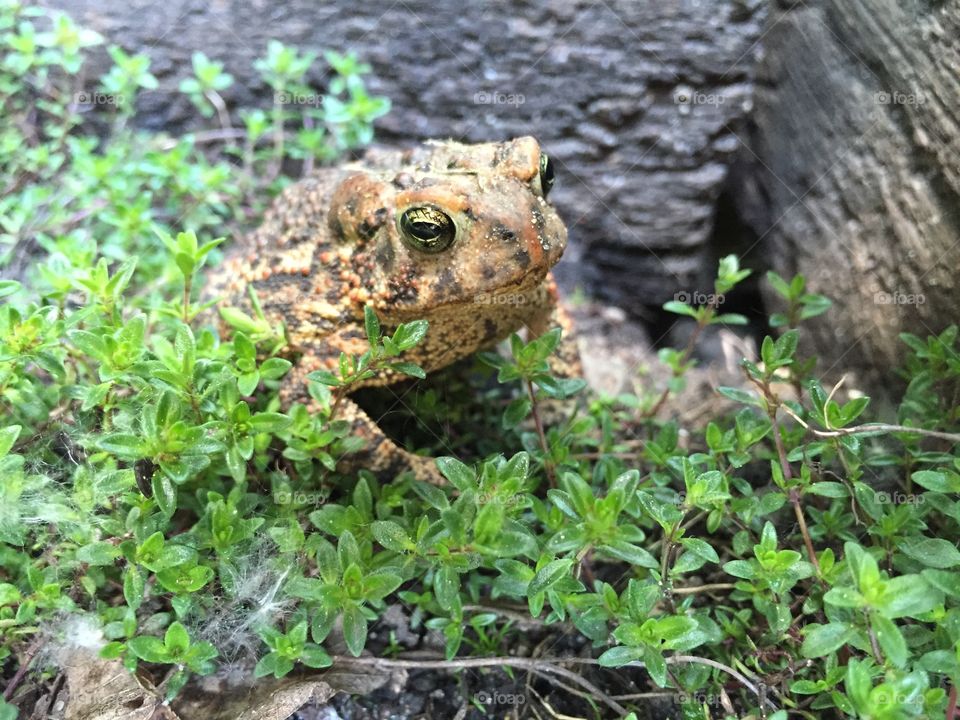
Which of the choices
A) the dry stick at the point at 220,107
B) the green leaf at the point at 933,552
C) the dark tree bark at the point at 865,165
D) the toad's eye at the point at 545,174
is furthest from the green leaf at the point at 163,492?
the dry stick at the point at 220,107

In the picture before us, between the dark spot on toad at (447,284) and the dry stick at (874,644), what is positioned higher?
the dark spot on toad at (447,284)

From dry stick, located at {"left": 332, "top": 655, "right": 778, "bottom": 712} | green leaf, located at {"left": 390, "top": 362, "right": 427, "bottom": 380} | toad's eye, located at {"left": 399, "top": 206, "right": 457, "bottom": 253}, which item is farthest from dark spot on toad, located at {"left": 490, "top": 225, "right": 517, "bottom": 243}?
dry stick, located at {"left": 332, "top": 655, "right": 778, "bottom": 712}

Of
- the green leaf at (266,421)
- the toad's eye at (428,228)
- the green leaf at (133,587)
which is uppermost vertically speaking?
the toad's eye at (428,228)

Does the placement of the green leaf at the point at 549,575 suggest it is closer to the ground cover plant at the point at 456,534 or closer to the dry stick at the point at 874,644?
the ground cover plant at the point at 456,534

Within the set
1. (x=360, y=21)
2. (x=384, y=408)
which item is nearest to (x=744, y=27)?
(x=360, y=21)

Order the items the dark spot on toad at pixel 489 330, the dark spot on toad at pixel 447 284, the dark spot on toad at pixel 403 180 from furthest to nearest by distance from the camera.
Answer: the dark spot on toad at pixel 489 330 → the dark spot on toad at pixel 403 180 → the dark spot on toad at pixel 447 284

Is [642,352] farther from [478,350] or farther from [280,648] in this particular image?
[280,648]

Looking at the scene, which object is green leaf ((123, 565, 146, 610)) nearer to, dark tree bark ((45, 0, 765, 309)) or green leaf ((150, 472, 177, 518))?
green leaf ((150, 472, 177, 518))
